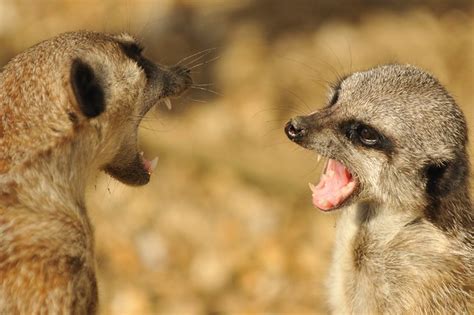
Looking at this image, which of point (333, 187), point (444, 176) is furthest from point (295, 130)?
point (444, 176)

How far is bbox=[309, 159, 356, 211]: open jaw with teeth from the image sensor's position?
9.02ft

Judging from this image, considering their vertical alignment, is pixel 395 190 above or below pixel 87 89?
below

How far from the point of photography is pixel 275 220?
5.14m

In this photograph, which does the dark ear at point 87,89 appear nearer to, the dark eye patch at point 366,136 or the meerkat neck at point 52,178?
the meerkat neck at point 52,178

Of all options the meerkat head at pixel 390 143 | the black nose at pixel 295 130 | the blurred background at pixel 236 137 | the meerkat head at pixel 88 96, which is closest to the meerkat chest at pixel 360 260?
the meerkat head at pixel 390 143

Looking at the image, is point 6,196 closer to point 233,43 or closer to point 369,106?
point 369,106

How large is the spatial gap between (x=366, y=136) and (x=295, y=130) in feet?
0.71

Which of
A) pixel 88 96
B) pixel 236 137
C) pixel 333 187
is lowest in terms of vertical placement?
pixel 236 137

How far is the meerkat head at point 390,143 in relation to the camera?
9.02ft

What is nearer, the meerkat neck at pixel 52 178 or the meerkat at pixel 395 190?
the meerkat neck at pixel 52 178

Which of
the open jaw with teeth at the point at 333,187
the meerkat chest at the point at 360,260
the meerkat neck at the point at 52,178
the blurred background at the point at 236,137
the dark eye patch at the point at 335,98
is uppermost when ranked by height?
the dark eye patch at the point at 335,98

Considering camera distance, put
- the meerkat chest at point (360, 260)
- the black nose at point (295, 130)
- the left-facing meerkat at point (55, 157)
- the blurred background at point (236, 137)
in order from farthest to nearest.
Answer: the blurred background at point (236, 137)
the meerkat chest at point (360, 260)
the black nose at point (295, 130)
the left-facing meerkat at point (55, 157)

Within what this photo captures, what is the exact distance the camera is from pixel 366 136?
279 cm

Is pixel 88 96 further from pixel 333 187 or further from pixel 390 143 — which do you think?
pixel 390 143
